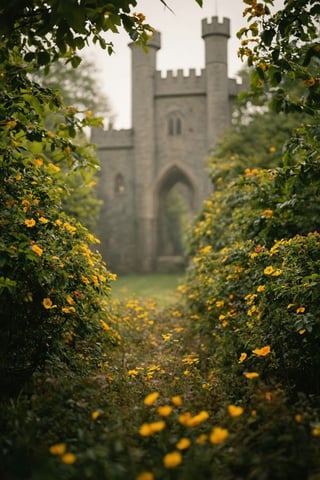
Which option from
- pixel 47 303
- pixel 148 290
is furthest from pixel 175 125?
pixel 47 303

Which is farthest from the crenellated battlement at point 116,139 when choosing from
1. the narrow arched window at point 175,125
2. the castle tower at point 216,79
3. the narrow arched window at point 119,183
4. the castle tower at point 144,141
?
the castle tower at point 216,79

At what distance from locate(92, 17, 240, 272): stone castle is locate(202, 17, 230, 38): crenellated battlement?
5 cm

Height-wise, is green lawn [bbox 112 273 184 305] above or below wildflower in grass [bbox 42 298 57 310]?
below

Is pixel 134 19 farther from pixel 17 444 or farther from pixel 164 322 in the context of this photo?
pixel 164 322

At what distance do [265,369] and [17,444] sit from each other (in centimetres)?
199

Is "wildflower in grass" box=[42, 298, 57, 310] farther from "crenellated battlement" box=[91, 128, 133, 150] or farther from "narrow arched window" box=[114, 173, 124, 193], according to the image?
"crenellated battlement" box=[91, 128, 133, 150]

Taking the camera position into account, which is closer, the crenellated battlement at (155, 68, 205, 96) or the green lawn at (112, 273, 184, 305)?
the green lawn at (112, 273, 184, 305)

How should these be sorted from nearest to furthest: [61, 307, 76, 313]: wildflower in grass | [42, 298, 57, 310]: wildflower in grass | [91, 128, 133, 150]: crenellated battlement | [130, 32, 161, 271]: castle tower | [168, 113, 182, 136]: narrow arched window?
[42, 298, 57, 310]: wildflower in grass → [61, 307, 76, 313]: wildflower in grass → [130, 32, 161, 271]: castle tower → [168, 113, 182, 136]: narrow arched window → [91, 128, 133, 150]: crenellated battlement

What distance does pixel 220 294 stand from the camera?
5539 millimetres

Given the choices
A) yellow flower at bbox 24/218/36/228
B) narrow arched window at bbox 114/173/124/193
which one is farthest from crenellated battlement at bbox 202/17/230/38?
yellow flower at bbox 24/218/36/228

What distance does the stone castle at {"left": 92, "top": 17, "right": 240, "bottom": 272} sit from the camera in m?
25.0

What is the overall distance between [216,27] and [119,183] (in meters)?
9.69

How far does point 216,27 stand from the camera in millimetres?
24891

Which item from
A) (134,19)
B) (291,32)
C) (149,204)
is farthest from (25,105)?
(149,204)
